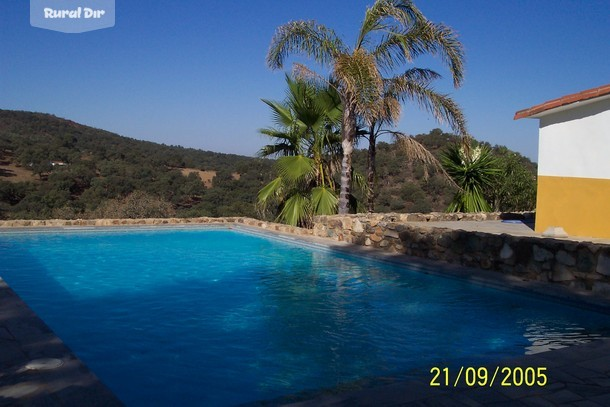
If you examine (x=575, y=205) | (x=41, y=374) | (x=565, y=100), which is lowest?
(x=41, y=374)

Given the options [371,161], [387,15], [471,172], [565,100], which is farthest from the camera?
[471,172]

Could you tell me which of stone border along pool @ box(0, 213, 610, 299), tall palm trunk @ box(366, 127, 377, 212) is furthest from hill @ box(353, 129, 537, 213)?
stone border along pool @ box(0, 213, 610, 299)

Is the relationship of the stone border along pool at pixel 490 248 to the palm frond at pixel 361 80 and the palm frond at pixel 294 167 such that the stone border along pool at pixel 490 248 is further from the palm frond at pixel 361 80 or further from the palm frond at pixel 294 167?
the palm frond at pixel 361 80

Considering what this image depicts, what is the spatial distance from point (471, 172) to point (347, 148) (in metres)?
5.41

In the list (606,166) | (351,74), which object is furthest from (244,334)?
(606,166)

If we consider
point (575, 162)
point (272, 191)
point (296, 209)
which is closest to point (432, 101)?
point (575, 162)

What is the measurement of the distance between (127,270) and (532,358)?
24.8 ft

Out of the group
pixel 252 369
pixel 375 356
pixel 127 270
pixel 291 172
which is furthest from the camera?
pixel 291 172

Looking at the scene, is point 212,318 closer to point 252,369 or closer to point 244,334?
point 244,334

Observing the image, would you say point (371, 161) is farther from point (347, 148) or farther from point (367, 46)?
point (367, 46)

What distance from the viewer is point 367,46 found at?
40.8 feet

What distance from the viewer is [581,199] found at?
35.7 ft

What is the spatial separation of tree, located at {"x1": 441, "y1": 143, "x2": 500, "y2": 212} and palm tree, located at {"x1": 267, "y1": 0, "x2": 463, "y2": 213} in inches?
138

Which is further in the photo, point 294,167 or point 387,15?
point 294,167
